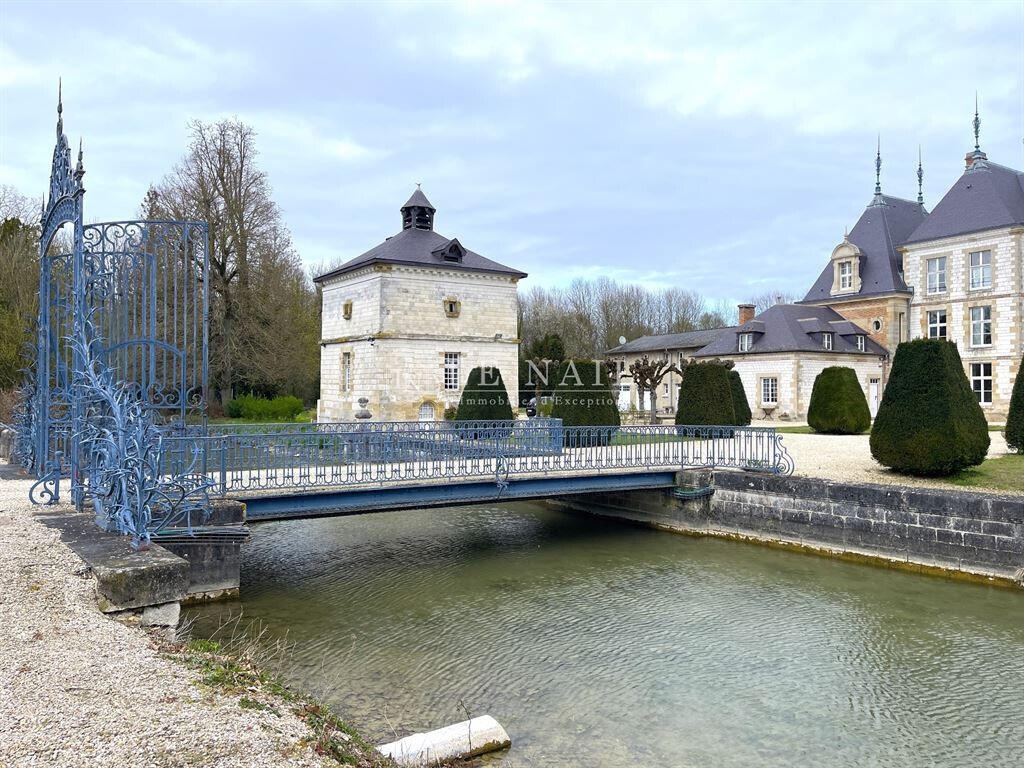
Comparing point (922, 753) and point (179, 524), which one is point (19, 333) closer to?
point (179, 524)

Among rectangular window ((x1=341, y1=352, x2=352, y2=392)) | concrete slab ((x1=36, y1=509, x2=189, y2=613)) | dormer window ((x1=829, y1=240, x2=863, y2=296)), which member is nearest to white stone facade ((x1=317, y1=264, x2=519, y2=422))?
rectangular window ((x1=341, y1=352, x2=352, y2=392))

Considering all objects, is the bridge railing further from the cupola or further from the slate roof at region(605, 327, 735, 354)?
the slate roof at region(605, 327, 735, 354)

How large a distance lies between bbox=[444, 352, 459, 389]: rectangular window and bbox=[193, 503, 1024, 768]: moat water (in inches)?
558

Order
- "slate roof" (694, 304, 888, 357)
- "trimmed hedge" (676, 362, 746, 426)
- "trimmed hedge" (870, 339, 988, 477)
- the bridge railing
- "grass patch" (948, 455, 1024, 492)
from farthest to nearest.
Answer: "slate roof" (694, 304, 888, 357) < "trimmed hedge" (676, 362, 746, 426) < "trimmed hedge" (870, 339, 988, 477) < "grass patch" (948, 455, 1024, 492) < the bridge railing

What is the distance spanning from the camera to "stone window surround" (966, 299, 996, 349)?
27109 millimetres

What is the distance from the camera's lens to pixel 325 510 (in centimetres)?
966

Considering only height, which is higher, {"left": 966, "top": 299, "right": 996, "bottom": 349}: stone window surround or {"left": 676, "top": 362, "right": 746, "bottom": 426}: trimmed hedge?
{"left": 966, "top": 299, "right": 996, "bottom": 349}: stone window surround

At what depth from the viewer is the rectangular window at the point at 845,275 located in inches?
1282

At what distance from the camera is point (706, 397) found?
59.6 ft

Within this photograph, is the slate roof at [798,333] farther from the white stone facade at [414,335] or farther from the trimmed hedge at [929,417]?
the trimmed hedge at [929,417]

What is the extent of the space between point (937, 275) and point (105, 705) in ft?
106

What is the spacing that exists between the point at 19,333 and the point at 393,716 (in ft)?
66.3

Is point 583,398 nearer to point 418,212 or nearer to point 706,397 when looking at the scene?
point 706,397

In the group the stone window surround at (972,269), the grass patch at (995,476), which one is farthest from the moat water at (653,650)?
the stone window surround at (972,269)
